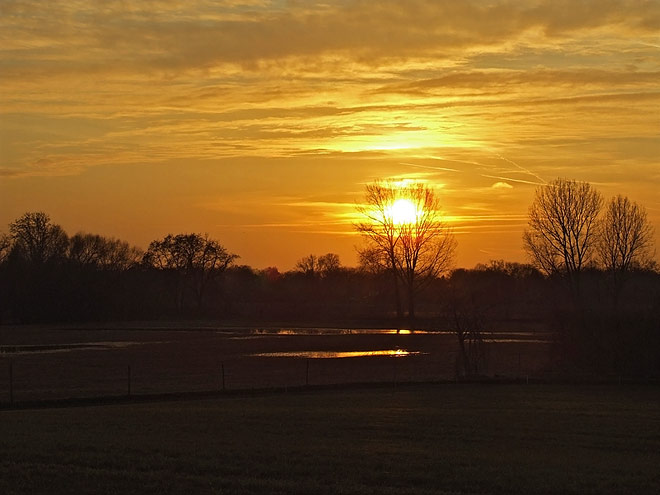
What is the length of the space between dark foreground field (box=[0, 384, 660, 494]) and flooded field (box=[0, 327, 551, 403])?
8.73 m

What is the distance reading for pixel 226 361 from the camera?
47.2 metres

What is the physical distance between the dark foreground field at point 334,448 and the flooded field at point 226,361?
28.6ft

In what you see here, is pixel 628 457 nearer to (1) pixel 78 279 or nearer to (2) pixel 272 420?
(2) pixel 272 420

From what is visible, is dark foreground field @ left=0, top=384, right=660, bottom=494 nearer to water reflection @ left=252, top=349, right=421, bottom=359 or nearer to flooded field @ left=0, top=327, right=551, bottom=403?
flooded field @ left=0, top=327, right=551, bottom=403

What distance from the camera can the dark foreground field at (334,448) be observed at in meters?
12.4

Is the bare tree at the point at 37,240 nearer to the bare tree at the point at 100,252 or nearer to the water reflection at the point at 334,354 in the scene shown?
the bare tree at the point at 100,252

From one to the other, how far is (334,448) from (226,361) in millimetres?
32108

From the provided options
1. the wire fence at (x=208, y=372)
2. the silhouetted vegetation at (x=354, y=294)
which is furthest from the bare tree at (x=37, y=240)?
the wire fence at (x=208, y=372)

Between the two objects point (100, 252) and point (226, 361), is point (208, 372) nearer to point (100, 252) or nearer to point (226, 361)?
point (226, 361)

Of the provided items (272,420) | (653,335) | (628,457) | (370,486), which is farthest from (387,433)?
(653,335)

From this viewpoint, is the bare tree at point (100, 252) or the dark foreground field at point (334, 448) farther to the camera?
the bare tree at point (100, 252)

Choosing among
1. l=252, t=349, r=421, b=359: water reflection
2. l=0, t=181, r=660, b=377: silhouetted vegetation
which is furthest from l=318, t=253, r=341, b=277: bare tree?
l=252, t=349, r=421, b=359: water reflection

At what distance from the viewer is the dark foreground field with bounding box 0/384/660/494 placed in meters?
12.4

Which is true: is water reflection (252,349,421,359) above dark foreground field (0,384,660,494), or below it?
above
